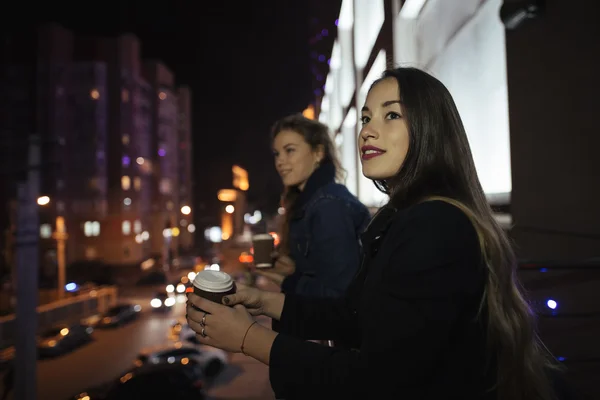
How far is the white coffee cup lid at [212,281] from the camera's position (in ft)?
5.17

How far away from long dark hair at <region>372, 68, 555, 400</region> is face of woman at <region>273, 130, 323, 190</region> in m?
1.57

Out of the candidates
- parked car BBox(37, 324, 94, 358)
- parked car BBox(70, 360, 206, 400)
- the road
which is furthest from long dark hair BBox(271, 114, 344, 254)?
parked car BBox(37, 324, 94, 358)

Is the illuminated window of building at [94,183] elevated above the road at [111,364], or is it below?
above

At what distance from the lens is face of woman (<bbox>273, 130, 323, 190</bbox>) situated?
3.21 m

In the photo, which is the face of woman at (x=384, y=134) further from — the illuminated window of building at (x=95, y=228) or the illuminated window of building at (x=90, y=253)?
the illuminated window of building at (x=90, y=253)

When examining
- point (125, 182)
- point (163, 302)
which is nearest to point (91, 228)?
point (125, 182)

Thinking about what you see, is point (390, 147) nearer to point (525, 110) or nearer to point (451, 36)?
point (525, 110)

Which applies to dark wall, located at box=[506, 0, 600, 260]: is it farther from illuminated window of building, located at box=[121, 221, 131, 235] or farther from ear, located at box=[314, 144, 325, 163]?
illuminated window of building, located at box=[121, 221, 131, 235]

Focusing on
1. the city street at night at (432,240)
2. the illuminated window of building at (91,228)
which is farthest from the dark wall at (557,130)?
the illuminated window of building at (91,228)

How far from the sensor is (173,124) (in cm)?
5606

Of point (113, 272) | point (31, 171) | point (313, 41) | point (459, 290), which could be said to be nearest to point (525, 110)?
point (459, 290)

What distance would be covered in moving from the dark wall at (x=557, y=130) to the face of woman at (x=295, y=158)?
1940mm

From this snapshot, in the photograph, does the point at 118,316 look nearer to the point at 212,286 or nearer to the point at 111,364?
the point at 111,364

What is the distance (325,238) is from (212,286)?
1.13m
